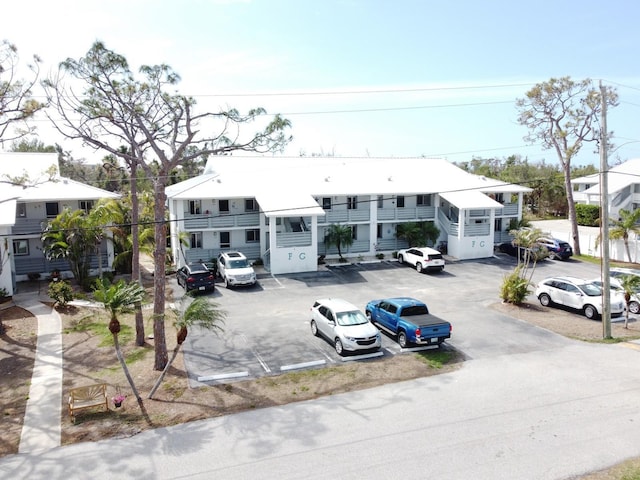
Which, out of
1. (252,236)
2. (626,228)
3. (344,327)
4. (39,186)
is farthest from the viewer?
(252,236)

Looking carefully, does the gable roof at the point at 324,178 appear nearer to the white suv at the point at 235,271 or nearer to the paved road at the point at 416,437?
the white suv at the point at 235,271

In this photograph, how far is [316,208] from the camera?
3156 centimetres

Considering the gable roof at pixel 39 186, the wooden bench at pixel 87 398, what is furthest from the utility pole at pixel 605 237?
the gable roof at pixel 39 186

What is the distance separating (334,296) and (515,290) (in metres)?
9.10

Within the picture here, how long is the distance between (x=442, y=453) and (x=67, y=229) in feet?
76.1

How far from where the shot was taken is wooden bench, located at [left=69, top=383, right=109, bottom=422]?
43.3 ft

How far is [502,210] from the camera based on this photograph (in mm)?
38719

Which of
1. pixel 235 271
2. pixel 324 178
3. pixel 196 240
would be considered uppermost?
pixel 324 178

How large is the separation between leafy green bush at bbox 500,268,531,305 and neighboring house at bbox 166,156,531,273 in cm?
869

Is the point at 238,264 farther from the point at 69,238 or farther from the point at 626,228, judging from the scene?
the point at 626,228

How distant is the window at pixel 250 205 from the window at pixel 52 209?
1177 cm

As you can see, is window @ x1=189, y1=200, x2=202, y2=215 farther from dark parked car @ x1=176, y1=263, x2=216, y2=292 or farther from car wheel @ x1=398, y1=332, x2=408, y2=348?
car wheel @ x1=398, y1=332, x2=408, y2=348

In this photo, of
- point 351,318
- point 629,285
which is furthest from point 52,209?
point 629,285

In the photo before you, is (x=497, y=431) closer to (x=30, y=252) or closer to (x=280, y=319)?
(x=280, y=319)
